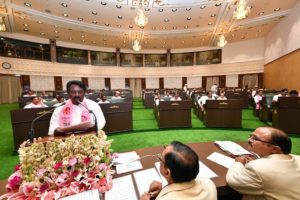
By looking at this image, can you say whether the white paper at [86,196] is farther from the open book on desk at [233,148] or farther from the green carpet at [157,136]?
the green carpet at [157,136]

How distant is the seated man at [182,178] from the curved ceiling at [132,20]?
9401mm

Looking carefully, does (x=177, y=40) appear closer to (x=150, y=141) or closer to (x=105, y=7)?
(x=105, y=7)

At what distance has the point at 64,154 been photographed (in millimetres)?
1042

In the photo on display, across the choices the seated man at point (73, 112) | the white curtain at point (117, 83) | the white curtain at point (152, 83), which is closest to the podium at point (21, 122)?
the seated man at point (73, 112)

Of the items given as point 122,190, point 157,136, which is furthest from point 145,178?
point 157,136

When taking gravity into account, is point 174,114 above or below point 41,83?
below

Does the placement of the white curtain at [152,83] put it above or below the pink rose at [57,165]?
above

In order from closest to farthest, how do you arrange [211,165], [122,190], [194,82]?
[122,190] < [211,165] < [194,82]

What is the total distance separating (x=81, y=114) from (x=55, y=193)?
178 cm

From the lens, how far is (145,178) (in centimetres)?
132

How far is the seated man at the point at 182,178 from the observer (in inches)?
34.4

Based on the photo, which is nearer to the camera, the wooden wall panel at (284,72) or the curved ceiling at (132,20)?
the curved ceiling at (132,20)

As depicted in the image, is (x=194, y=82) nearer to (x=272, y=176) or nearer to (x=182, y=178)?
(x=272, y=176)

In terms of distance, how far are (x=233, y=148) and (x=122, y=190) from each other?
4.44 ft
